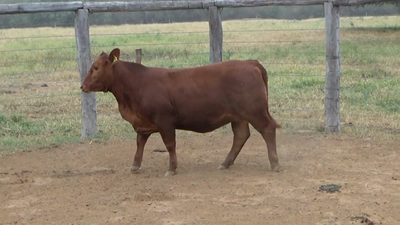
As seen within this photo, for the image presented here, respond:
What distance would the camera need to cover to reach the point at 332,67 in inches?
385

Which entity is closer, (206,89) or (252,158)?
(206,89)

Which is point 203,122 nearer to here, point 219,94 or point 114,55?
point 219,94

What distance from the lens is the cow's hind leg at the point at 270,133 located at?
300 inches

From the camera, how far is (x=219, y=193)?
678 cm

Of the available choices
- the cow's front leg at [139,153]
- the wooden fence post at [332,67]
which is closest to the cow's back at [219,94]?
the cow's front leg at [139,153]

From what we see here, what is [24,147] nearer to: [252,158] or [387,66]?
[252,158]

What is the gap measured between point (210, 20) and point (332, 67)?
6.00 feet

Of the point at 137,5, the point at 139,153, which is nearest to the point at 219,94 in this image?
the point at 139,153

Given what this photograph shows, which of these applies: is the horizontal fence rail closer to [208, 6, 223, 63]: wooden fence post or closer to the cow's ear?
[208, 6, 223, 63]: wooden fence post

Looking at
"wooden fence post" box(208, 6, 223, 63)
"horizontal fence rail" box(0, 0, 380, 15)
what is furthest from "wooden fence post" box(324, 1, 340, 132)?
"wooden fence post" box(208, 6, 223, 63)

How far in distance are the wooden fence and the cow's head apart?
214cm

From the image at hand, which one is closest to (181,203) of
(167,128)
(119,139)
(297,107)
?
(167,128)

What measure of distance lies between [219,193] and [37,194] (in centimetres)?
182

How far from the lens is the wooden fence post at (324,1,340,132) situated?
9695 millimetres
